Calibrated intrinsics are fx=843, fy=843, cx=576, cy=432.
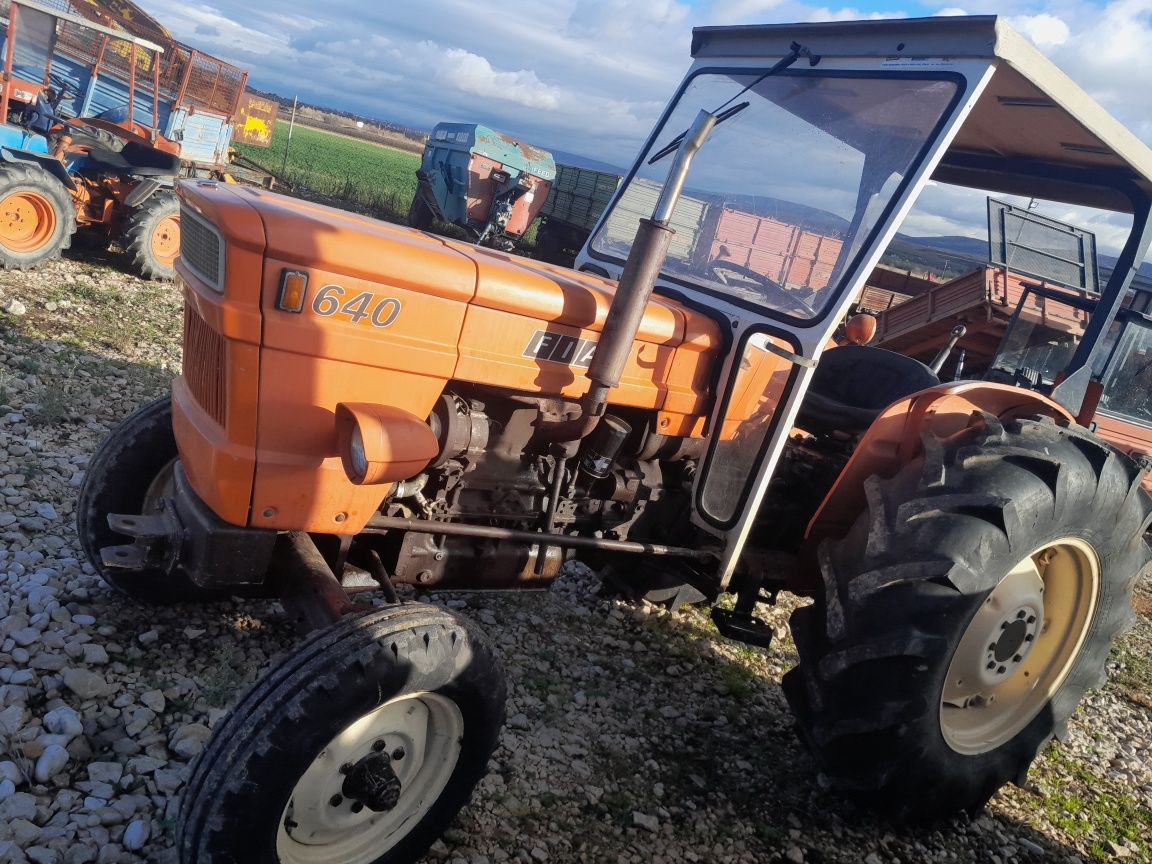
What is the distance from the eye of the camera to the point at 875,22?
2795mm

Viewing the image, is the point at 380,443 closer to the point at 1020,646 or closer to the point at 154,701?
the point at 154,701

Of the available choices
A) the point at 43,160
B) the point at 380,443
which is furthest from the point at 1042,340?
the point at 43,160

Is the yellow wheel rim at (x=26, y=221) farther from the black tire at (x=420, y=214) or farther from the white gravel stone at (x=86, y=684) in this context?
the black tire at (x=420, y=214)

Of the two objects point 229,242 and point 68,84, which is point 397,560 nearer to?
point 229,242

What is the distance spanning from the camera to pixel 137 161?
8914 mm

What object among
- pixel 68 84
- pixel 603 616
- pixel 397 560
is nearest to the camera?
pixel 397 560

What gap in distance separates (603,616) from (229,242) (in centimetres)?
258

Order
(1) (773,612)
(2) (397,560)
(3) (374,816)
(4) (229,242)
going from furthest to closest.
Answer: (1) (773,612), (2) (397,560), (3) (374,816), (4) (229,242)

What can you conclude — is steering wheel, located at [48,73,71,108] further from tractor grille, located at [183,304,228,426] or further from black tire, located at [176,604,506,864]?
black tire, located at [176,604,506,864]

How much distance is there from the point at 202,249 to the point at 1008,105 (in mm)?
2789

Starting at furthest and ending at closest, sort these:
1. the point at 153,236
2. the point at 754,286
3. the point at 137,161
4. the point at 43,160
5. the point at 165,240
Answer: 1. the point at 137,161
2. the point at 165,240
3. the point at 153,236
4. the point at 43,160
5. the point at 754,286

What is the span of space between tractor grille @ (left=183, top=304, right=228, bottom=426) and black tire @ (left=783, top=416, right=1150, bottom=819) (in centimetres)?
199

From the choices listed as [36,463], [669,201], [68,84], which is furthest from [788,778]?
[68,84]

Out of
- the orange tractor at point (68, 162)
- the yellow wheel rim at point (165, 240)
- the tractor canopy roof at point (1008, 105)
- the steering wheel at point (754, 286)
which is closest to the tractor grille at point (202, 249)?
the steering wheel at point (754, 286)
